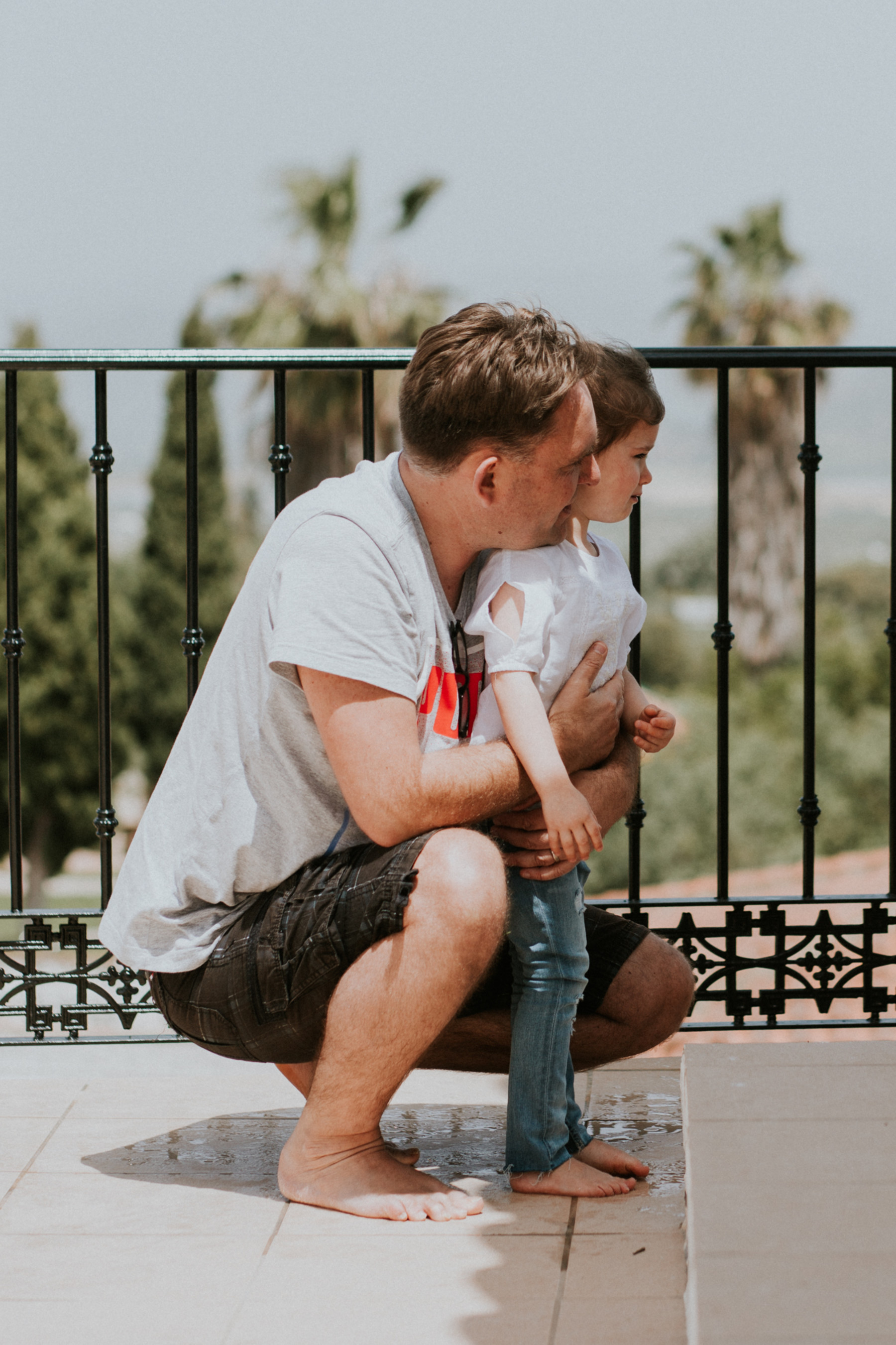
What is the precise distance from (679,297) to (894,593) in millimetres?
21139

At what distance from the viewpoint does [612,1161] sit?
6.51 feet

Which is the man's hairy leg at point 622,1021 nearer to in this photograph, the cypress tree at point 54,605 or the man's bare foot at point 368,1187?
the man's bare foot at point 368,1187

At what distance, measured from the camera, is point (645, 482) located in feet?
6.80

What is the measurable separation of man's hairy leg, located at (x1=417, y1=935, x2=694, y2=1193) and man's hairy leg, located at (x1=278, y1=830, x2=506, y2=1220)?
0.71 ft

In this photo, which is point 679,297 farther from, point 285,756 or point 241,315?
point 285,756

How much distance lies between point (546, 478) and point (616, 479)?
172 mm

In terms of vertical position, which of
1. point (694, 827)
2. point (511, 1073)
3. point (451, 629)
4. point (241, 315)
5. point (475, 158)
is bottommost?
point (694, 827)

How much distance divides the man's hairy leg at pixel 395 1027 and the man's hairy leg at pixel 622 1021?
8.5 inches

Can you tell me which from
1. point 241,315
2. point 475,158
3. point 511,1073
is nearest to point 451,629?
point 511,1073

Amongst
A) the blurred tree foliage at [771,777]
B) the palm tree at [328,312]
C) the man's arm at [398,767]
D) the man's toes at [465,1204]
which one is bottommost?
the blurred tree foliage at [771,777]

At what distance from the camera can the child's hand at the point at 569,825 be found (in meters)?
1.81

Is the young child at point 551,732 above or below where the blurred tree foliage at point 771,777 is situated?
above

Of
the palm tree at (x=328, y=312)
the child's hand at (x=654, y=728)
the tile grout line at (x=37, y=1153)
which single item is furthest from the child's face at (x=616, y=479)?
the palm tree at (x=328, y=312)

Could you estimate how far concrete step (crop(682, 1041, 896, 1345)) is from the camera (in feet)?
4.18
